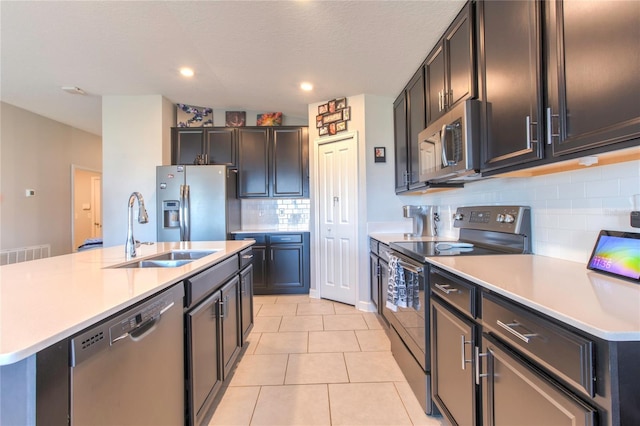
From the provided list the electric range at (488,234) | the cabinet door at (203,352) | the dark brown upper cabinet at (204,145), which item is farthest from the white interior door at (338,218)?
the cabinet door at (203,352)

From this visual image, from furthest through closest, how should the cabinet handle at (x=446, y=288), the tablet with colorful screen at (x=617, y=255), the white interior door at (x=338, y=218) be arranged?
the white interior door at (x=338, y=218) < the cabinet handle at (x=446, y=288) < the tablet with colorful screen at (x=617, y=255)

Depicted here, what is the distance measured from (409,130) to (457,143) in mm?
1209

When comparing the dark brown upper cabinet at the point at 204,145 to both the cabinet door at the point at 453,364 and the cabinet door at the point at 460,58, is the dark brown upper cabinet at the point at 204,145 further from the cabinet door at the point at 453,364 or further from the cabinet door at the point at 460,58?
the cabinet door at the point at 453,364

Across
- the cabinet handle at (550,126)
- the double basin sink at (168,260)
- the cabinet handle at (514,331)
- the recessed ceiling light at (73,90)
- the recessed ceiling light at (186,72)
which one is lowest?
the cabinet handle at (514,331)

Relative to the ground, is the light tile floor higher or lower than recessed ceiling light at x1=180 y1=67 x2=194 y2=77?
lower

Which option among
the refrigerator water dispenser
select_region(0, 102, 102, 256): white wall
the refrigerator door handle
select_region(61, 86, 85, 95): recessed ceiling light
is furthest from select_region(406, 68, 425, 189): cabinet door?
select_region(0, 102, 102, 256): white wall

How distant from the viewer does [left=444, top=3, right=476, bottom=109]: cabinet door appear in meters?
1.74

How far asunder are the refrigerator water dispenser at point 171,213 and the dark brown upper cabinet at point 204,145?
75 centimetres

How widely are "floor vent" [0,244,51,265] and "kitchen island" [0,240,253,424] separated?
368 centimetres

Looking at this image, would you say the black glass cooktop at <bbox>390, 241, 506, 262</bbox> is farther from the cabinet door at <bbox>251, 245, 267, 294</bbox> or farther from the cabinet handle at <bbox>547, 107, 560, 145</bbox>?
the cabinet door at <bbox>251, 245, 267, 294</bbox>

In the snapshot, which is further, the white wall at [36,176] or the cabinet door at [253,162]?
the cabinet door at [253,162]

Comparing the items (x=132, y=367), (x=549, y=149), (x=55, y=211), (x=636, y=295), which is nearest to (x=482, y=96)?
(x=549, y=149)

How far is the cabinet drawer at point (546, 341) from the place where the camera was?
682mm

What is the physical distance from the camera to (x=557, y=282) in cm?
102
